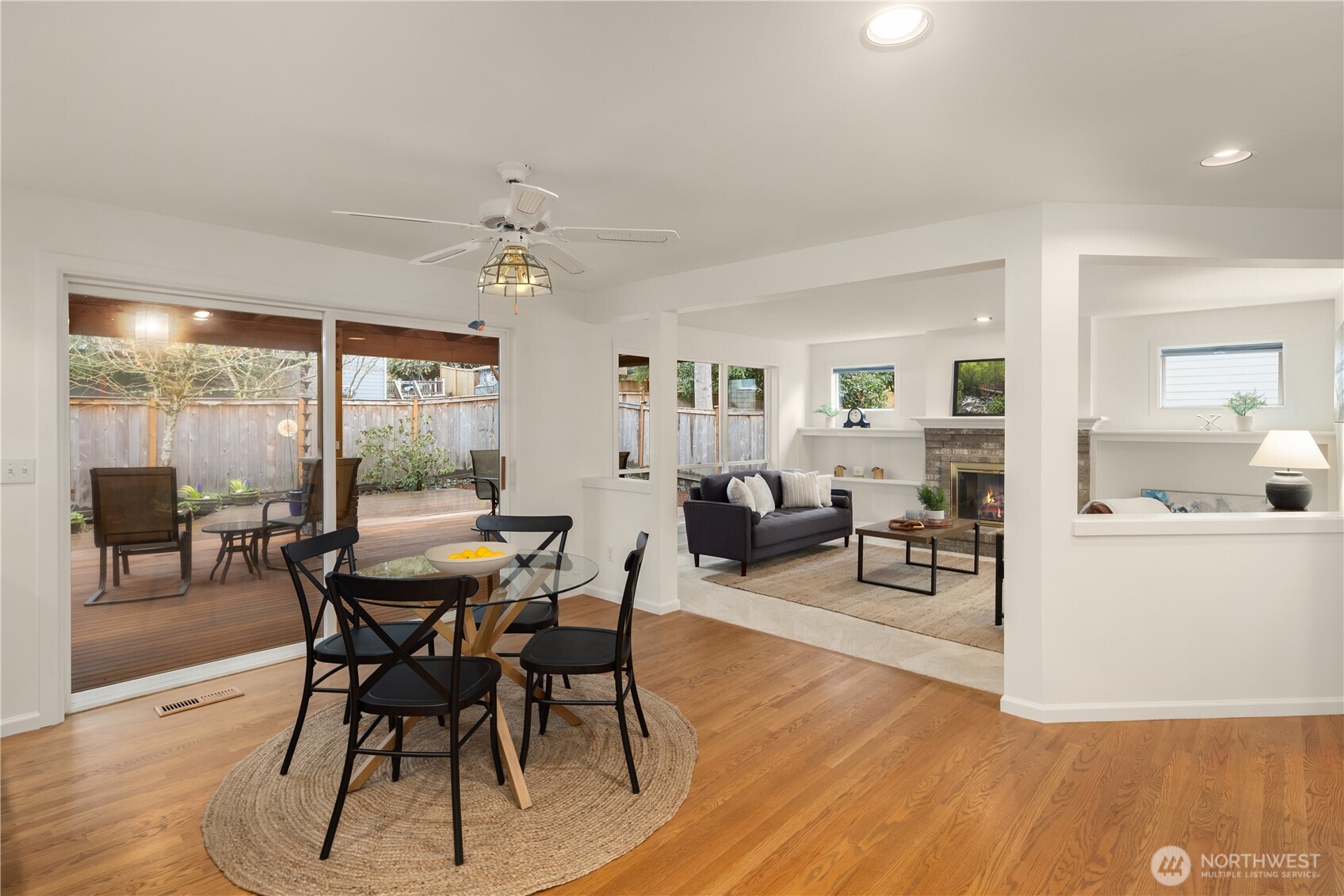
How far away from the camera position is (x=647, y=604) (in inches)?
197

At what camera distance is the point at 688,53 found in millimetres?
1888

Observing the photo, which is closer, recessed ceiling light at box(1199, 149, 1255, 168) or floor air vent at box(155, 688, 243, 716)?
recessed ceiling light at box(1199, 149, 1255, 168)

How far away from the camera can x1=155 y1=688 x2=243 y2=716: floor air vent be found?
323 centimetres

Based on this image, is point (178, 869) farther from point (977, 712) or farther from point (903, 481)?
point (903, 481)

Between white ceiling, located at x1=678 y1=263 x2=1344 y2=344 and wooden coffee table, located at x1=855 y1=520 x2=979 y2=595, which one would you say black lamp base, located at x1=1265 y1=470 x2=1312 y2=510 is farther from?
wooden coffee table, located at x1=855 y1=520 x2=979 y2=595

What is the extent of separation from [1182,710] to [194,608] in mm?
5050

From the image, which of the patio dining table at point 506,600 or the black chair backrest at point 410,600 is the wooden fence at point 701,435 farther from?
the black chair backrest at point 410,600

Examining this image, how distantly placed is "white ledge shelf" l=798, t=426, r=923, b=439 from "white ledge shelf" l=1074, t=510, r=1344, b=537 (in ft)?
15.6

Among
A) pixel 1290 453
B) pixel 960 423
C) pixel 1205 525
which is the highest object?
pixel 960 423

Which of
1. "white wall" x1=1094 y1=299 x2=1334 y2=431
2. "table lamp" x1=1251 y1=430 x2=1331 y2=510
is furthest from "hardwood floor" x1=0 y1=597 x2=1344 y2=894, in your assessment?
"white wall" x1=1094 y1=299 x2=1334 y2=431

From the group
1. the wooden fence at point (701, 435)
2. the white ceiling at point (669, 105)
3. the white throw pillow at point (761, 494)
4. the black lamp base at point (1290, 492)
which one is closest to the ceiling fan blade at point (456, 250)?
the white ceiling at point (669, 105)

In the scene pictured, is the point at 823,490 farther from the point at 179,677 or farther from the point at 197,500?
the point at 179,677

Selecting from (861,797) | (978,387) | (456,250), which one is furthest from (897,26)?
(978,387)

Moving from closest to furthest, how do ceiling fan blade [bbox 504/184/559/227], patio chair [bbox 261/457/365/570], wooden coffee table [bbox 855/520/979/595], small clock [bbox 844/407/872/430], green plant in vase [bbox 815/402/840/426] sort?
ceiling fan blade [bbox 504/184/559/227], patio chair [bbox 261/457/365/570], wooden coffee table [bbox 855/520/979/595], small clock [bbox 844/407/872/430], green plant in vase [bbox 815/402/840/426]
